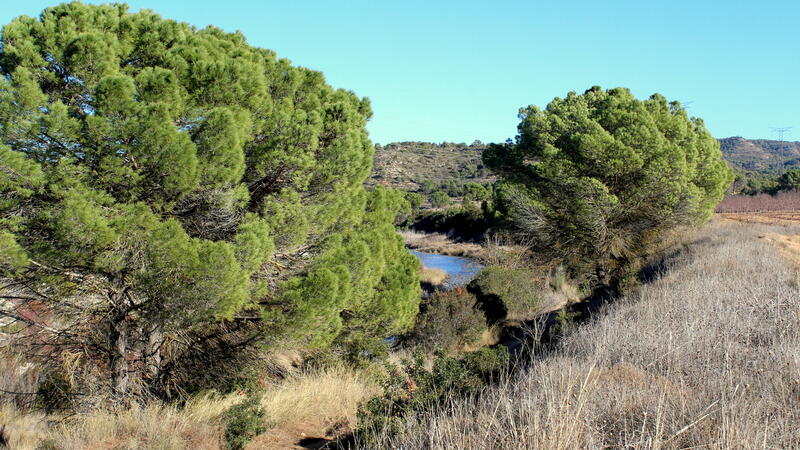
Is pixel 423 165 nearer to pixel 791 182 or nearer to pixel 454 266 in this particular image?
pixel 454 266

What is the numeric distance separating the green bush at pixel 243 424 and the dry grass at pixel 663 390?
2.20m

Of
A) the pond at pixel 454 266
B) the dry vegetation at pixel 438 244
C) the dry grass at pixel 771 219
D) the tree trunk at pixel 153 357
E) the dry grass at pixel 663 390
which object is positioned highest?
the dry grass at pixel 771 219

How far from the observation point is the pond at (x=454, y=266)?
89.0 feet

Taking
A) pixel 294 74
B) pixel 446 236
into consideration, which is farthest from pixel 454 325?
pixel 446 236

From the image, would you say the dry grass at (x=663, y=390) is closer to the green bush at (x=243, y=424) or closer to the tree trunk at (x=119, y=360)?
the green bush at (x=243, y=424)

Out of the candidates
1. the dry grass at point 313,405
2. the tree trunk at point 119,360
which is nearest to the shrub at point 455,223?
the dry grass at point 313,405

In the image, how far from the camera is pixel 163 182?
686 centimetres

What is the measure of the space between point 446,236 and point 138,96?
48883 millimetres

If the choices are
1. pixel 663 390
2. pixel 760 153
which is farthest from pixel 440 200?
pixel 760 153

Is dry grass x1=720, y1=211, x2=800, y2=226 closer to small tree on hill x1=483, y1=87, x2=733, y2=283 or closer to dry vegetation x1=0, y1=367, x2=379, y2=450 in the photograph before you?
small tree on hill x1=483, y1=87, x2=733, y2=283

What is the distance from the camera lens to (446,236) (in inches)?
2165

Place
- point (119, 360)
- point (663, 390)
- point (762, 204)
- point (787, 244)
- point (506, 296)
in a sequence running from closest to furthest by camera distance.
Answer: point (663, 390) < point (119, 360) < point (787, 244) < point (506, 296) < point (762, 204)

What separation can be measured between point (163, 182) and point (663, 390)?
5.78 meters

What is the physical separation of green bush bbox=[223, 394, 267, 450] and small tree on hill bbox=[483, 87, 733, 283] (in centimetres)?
1371
